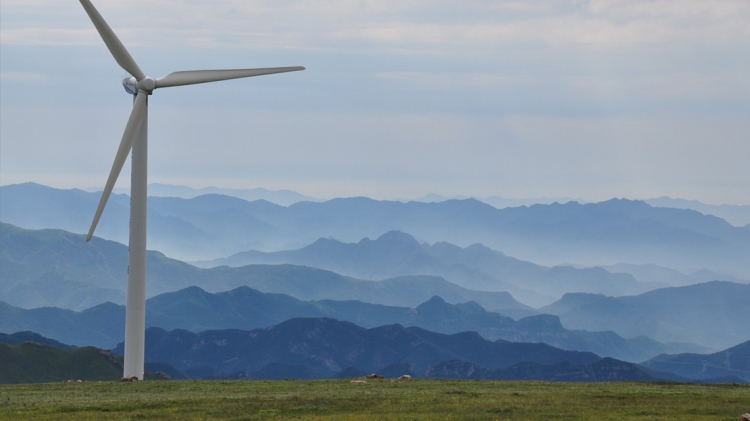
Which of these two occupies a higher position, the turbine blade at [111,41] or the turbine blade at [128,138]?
the turbine blade at [111,41]

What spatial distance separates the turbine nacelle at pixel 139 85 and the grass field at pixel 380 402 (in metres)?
32.2

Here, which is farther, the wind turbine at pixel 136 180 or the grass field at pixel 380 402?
the wind turbine at pixel 136 180

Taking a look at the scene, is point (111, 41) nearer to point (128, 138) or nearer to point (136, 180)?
point (128, 138)

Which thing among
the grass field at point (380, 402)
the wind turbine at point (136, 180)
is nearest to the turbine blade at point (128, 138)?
the wind turbine at point (136, 180)

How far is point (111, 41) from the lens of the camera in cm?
10575

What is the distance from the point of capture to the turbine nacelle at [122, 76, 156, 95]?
106375 millimetres

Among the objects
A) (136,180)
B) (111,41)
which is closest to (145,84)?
(111,41)

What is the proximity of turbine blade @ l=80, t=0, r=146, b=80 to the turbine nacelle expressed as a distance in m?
0.83

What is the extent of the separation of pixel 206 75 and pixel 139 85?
8.79 meters

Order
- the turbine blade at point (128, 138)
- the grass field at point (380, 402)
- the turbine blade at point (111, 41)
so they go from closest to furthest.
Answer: the grass field at point (380, 402)
the turbine blade at point (128, 138)
the turbine blade at point (111, 41)

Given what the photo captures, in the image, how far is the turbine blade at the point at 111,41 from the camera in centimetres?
10525

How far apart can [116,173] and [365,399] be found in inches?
1520

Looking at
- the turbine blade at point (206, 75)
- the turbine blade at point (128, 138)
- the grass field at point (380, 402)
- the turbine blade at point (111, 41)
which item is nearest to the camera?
the grass field at point (380, 402)

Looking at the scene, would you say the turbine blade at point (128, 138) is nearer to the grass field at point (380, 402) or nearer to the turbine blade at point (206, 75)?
the turbine blade at point (206, 75)
